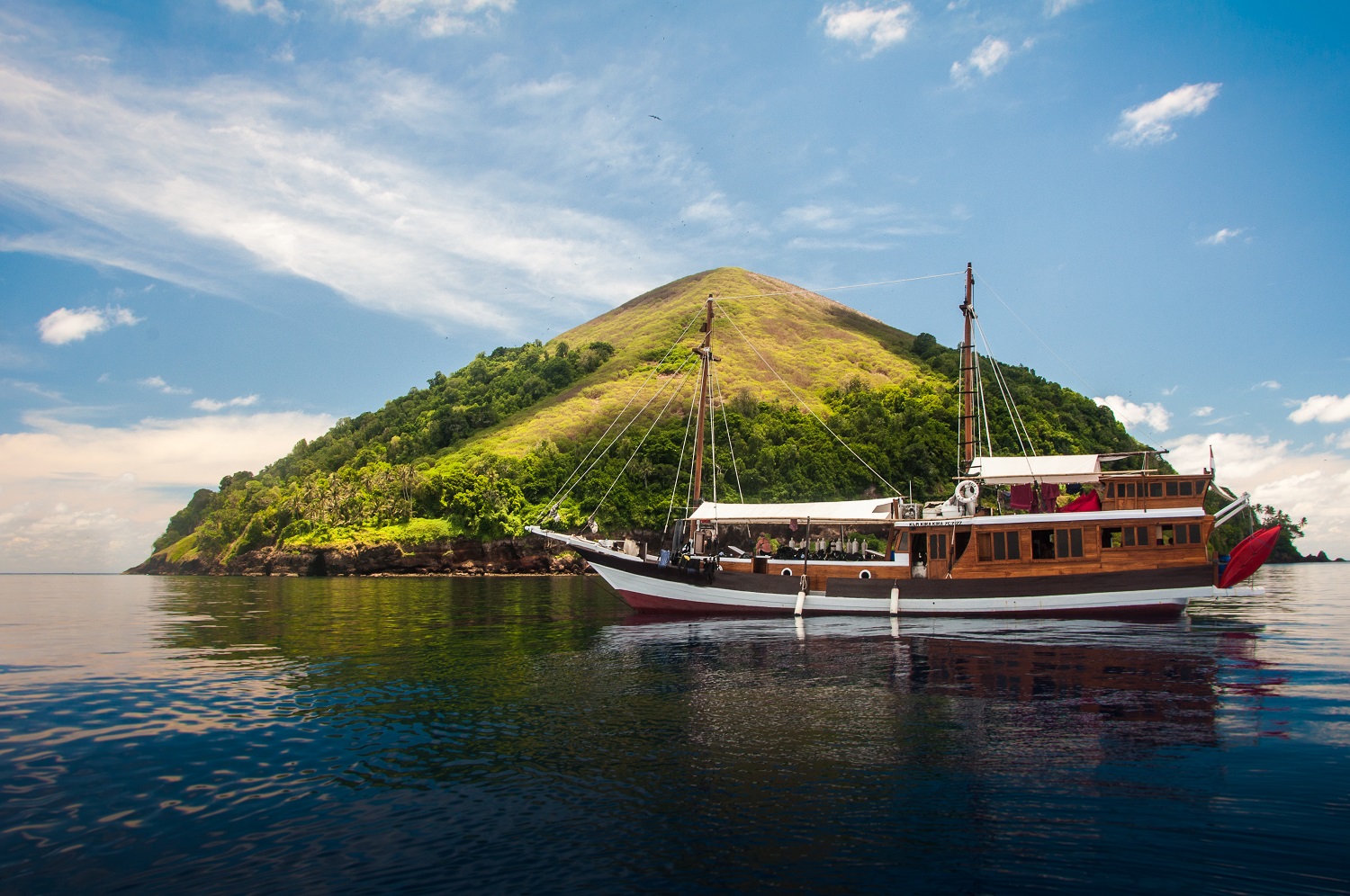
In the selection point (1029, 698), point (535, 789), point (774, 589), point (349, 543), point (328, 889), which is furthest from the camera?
point (349, 543)

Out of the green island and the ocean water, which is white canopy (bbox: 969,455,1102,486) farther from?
the green island

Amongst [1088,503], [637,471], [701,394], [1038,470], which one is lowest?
[1088,503]

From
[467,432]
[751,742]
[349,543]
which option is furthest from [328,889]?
[467,432]

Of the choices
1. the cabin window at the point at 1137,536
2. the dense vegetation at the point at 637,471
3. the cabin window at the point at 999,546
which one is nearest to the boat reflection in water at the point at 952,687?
the cabin window at the point at 1137,536

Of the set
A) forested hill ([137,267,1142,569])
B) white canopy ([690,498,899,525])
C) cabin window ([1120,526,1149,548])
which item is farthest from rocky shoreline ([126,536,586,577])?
cabin window ([1120,526,1149,548])

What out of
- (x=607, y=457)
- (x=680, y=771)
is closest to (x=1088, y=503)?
(x=680, y=771)

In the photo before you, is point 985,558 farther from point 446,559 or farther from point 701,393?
point 446,559

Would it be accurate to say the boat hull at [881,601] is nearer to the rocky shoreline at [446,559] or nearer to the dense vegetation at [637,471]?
the dense vegetation at [637,471]

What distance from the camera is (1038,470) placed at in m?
42.5

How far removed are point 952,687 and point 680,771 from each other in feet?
34.4

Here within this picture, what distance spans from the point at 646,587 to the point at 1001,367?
167 m

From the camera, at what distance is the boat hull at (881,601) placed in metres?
37.7

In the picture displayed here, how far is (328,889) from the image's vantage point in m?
8.97

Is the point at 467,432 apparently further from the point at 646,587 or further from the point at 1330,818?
the point at 1330,818
